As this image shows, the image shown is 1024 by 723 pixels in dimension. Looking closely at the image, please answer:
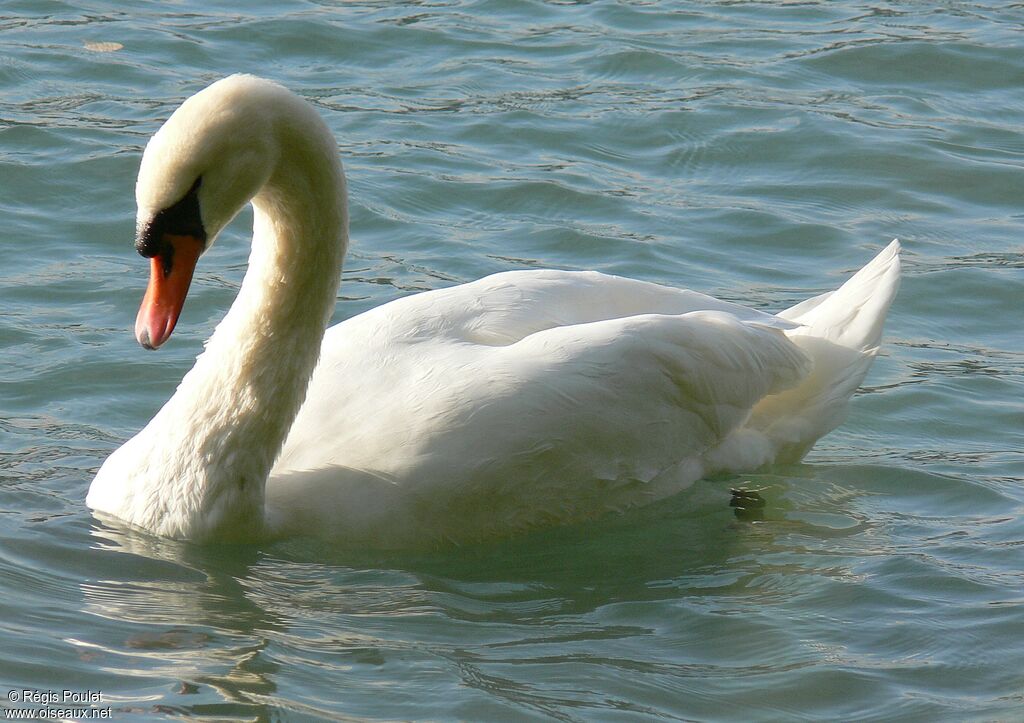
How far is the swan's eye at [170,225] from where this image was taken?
17.1 ft

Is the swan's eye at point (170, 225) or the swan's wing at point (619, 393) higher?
the swan's eye at point (170, 225)

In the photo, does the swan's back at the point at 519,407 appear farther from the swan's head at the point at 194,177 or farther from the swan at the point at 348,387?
the swan's head at the point at 194,177

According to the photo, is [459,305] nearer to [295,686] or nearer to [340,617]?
[340,617]

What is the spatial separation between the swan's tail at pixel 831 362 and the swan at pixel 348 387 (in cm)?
50

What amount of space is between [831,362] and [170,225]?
2.65 meters

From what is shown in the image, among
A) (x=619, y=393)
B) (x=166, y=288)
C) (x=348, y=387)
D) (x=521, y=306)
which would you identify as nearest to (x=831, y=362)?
(x=619, y=393)

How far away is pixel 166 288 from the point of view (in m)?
5.33

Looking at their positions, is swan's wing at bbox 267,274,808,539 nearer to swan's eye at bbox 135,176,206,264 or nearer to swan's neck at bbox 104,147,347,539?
swan's neck at bbox 104,147,347,539

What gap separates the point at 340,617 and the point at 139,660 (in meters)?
0.62

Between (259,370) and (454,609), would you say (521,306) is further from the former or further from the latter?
(454,609)

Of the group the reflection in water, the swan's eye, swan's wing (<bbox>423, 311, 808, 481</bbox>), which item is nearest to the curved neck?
the reflection in water

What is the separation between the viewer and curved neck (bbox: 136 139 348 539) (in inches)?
219

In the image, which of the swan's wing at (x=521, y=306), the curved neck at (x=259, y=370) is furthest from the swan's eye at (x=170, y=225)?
the swan's wing at (x=521, y=306)

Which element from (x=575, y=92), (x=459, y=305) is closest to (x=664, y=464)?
(x=459, y=305)
